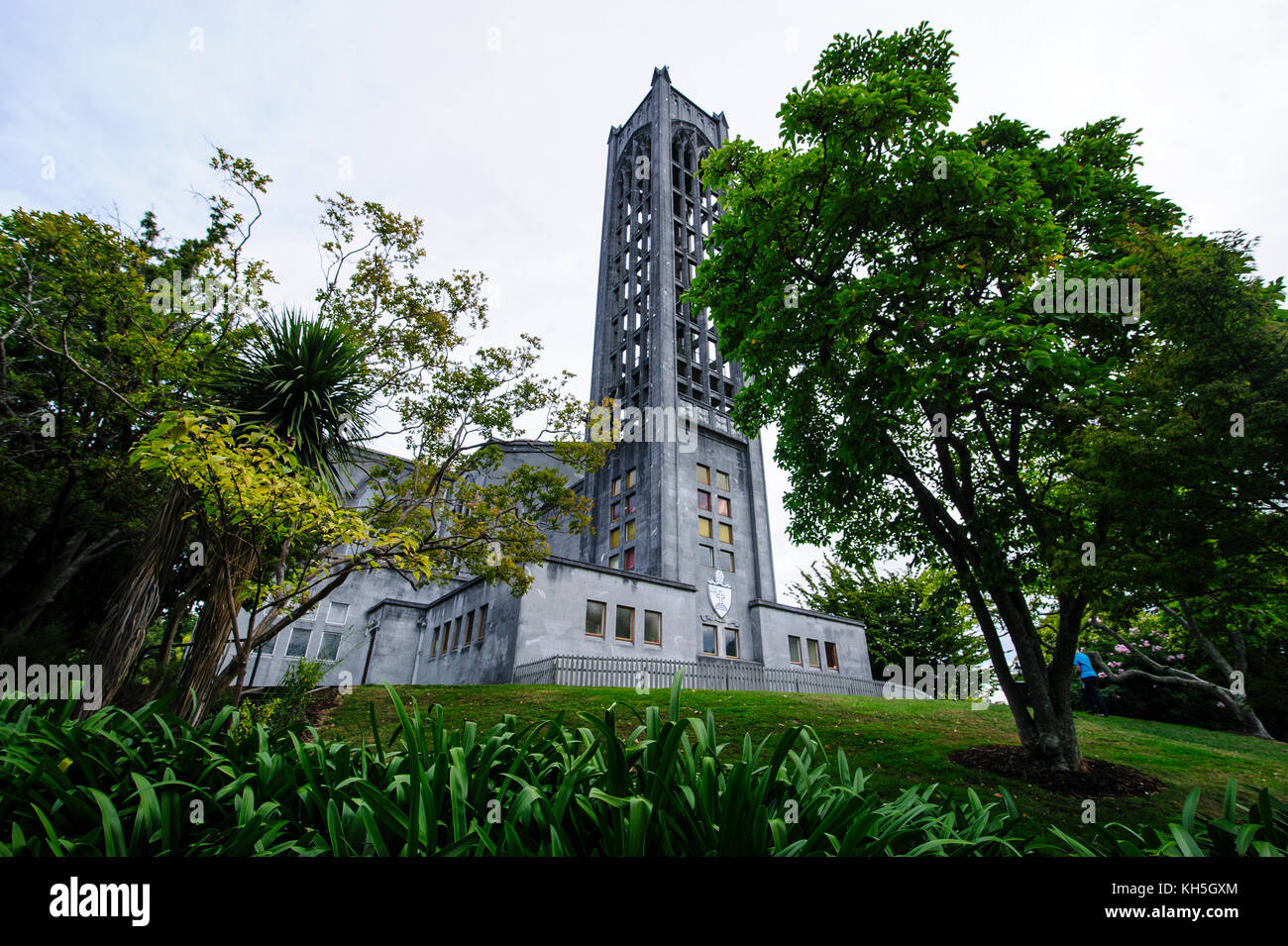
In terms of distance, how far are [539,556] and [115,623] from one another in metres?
8.27

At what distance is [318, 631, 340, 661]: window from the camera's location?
102 ft

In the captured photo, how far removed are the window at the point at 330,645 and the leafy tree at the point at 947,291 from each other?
30730 millimetres

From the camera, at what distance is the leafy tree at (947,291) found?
9.08 m

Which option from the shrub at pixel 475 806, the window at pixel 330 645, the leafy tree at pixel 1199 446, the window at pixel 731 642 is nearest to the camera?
the shrub at pixel 475 806

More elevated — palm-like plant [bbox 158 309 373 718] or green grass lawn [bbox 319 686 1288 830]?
palm-like plant [bbox 158 309 373 718]

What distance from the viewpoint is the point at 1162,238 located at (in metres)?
7.98

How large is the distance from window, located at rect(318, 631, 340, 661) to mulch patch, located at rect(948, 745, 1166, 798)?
32.2m

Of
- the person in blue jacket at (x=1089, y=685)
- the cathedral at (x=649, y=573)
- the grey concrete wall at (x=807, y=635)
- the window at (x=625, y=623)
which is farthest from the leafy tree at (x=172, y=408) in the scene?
the grey concrete wall at (x=807, y=635)

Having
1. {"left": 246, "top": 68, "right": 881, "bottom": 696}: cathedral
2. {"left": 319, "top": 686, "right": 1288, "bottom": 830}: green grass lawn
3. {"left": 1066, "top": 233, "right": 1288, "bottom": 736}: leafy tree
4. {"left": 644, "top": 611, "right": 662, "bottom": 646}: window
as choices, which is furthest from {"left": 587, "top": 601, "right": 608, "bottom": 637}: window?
{"left": 1066, "top": 233, "right": 1288, "bottom": 736}: leafy tree

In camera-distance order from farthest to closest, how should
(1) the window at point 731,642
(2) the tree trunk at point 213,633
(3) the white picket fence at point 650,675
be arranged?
(1) the window at point 731,642 < (3) the white picket fence at point 650,675 < (2) the tree trunk at point 213,633

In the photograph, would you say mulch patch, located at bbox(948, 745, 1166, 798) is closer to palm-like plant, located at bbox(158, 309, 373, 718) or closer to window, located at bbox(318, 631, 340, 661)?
palm-like plant, located at bbox(158, 309, 373, 718)

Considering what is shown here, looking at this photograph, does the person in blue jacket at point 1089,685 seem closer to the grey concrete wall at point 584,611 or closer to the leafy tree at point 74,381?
the grey concrete wall at point 584,611
